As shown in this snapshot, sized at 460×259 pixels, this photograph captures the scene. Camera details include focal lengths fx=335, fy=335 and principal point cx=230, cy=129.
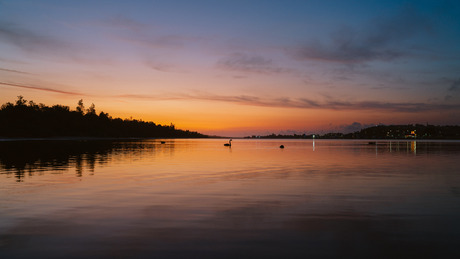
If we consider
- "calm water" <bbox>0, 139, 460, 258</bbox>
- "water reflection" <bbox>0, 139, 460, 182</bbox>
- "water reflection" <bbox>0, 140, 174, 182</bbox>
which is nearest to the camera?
"calm water" <bbox>0, 139, 460, 258</bbox>

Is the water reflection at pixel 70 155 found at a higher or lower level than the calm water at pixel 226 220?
higher

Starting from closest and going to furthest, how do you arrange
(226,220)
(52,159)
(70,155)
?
(226,220) < (52,159) < (70,155)

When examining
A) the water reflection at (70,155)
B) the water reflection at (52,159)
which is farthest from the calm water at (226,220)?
the water reflection at (70,155)

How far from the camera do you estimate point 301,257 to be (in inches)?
410

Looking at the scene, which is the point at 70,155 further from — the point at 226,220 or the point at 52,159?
the point at 226,220

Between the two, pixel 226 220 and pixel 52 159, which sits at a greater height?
pixel 52 159

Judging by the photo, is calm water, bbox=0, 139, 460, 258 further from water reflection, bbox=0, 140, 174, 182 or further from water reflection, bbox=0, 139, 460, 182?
water reflection, bbox=0, 139, 460, 182

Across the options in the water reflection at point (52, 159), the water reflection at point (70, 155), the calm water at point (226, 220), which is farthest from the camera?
the water reflection at point (70, 155)

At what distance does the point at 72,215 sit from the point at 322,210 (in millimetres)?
12104

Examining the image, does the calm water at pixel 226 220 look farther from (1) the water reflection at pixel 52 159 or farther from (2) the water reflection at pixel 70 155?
(2) the water reflection at pixel 70 155

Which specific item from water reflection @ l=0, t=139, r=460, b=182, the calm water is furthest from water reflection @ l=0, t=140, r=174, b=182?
the calm water

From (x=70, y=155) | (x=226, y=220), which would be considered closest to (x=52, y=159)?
(x=70, y=155)

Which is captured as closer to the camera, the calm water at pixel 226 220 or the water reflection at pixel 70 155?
the calm water at pixel 226 220

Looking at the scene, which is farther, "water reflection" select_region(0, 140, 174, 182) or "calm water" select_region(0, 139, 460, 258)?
"water reflection" select_region(0, 140, 174, 182)
